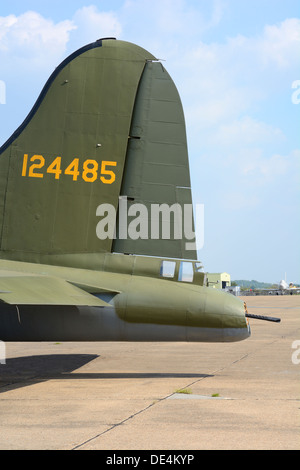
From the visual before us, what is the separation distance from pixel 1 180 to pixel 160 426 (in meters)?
8.45

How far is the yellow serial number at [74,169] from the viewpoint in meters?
14.9

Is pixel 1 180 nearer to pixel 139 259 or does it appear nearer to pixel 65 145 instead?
pixel 65 145

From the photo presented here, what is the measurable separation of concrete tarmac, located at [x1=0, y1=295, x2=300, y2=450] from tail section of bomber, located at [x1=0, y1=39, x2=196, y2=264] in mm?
3422

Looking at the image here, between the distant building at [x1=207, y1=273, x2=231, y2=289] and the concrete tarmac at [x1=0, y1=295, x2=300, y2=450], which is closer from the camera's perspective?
the concrete tarmac at [x1=0, y1=295, x2=300, y2=450]

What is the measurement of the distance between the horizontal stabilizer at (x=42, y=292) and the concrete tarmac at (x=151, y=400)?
2071 millimetres

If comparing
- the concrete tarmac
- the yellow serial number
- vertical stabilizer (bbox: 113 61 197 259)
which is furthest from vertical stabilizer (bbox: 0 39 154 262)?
the concrete tarmac

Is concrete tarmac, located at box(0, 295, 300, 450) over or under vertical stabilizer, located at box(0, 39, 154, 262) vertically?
under

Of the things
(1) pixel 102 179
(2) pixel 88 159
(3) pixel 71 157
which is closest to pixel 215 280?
(1) pixel 102 179

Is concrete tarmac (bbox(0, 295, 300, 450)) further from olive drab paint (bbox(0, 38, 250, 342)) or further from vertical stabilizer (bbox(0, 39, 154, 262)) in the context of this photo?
vertical stabilizer (bbox(0, 39, 154, 262))

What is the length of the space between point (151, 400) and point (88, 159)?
6.62 metres

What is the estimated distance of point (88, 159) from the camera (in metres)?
14.9

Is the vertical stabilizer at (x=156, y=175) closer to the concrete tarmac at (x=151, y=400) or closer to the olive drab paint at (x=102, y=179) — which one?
the olive drab paint at (x=102, y=179)

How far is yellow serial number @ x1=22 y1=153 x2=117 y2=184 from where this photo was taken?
14906 mm
